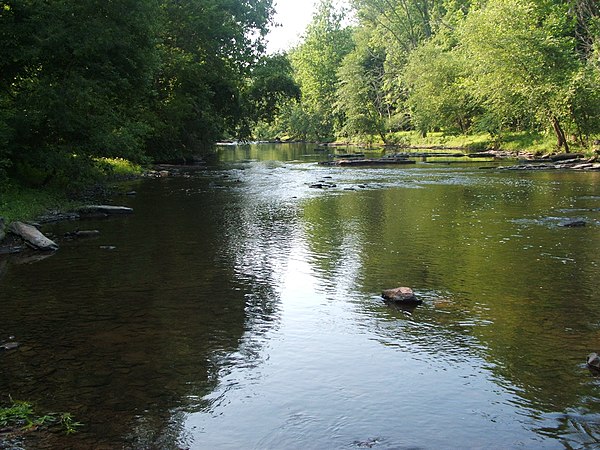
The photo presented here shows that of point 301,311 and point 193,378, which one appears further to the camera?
point 301,311

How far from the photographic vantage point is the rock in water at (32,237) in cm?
1489

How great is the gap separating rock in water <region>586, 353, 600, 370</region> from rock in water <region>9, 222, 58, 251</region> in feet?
40.6

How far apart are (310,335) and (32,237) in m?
9.54

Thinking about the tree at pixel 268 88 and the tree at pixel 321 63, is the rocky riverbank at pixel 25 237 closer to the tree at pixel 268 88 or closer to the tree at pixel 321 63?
the tree at pixel 268 88

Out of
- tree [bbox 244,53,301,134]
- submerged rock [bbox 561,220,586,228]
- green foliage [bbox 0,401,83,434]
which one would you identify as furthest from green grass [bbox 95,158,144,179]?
green foliage [bbox 0,401,83,434]

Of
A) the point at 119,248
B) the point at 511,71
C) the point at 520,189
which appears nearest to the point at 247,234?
the point at 119,248

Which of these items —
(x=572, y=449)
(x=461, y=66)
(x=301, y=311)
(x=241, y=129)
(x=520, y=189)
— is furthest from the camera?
(x=461, y=66)

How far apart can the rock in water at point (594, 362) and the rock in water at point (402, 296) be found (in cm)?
333

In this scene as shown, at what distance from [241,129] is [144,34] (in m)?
30.6

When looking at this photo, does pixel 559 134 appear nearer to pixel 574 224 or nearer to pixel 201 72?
pixel 201 72

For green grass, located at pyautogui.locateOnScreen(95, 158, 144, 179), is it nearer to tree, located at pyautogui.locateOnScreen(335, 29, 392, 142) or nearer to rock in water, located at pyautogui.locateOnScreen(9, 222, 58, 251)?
rock in water, located at pyautogui.locateOnScreen(9, 222, 58, 251)

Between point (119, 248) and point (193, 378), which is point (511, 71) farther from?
point (193, 378)

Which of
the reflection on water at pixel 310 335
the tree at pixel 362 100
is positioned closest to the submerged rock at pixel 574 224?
the reflection on water at pixel 310 335

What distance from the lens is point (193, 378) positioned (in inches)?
287
